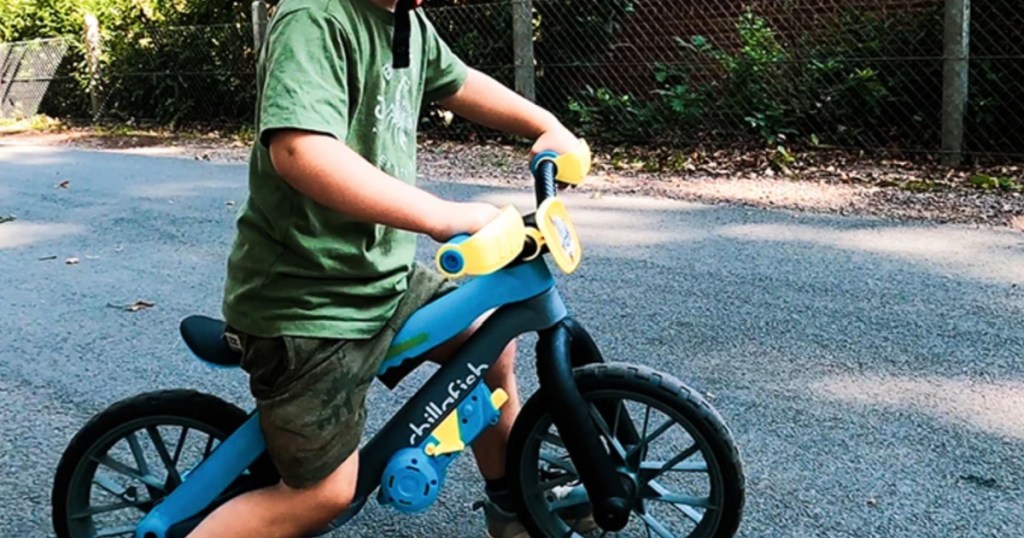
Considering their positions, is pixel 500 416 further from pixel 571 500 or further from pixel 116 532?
pixel 116 532

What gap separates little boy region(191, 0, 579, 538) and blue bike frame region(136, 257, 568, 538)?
0.05 m

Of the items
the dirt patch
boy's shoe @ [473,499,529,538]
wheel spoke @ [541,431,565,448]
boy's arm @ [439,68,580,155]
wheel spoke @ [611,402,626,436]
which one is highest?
boy's arm @ [439,68,580,155]

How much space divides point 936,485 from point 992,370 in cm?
89

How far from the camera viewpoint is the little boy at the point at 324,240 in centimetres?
165

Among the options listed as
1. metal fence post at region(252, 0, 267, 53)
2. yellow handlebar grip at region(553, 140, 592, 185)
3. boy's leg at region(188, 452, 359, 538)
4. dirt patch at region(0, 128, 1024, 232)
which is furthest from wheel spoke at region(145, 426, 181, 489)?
metal fence post at region(252, 0, 267, 53)

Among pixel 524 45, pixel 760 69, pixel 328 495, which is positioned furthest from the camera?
pixel 524 45

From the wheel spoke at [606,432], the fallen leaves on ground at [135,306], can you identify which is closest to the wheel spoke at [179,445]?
the wheel spoke at [606,432]

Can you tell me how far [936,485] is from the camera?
250 cm

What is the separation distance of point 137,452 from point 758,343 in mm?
2149

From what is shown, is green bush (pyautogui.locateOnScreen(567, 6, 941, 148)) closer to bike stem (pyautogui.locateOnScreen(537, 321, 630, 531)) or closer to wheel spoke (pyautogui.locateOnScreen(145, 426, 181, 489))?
bike stem (pyautogui.locateOnScreen(537, 321, 630, 531))

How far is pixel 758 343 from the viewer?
3.58 meters

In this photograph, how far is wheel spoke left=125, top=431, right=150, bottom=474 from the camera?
216 cm

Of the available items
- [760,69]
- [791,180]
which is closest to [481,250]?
[791,180]

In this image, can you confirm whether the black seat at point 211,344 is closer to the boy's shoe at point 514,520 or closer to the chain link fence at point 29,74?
the boy's shoe at point 514,520
